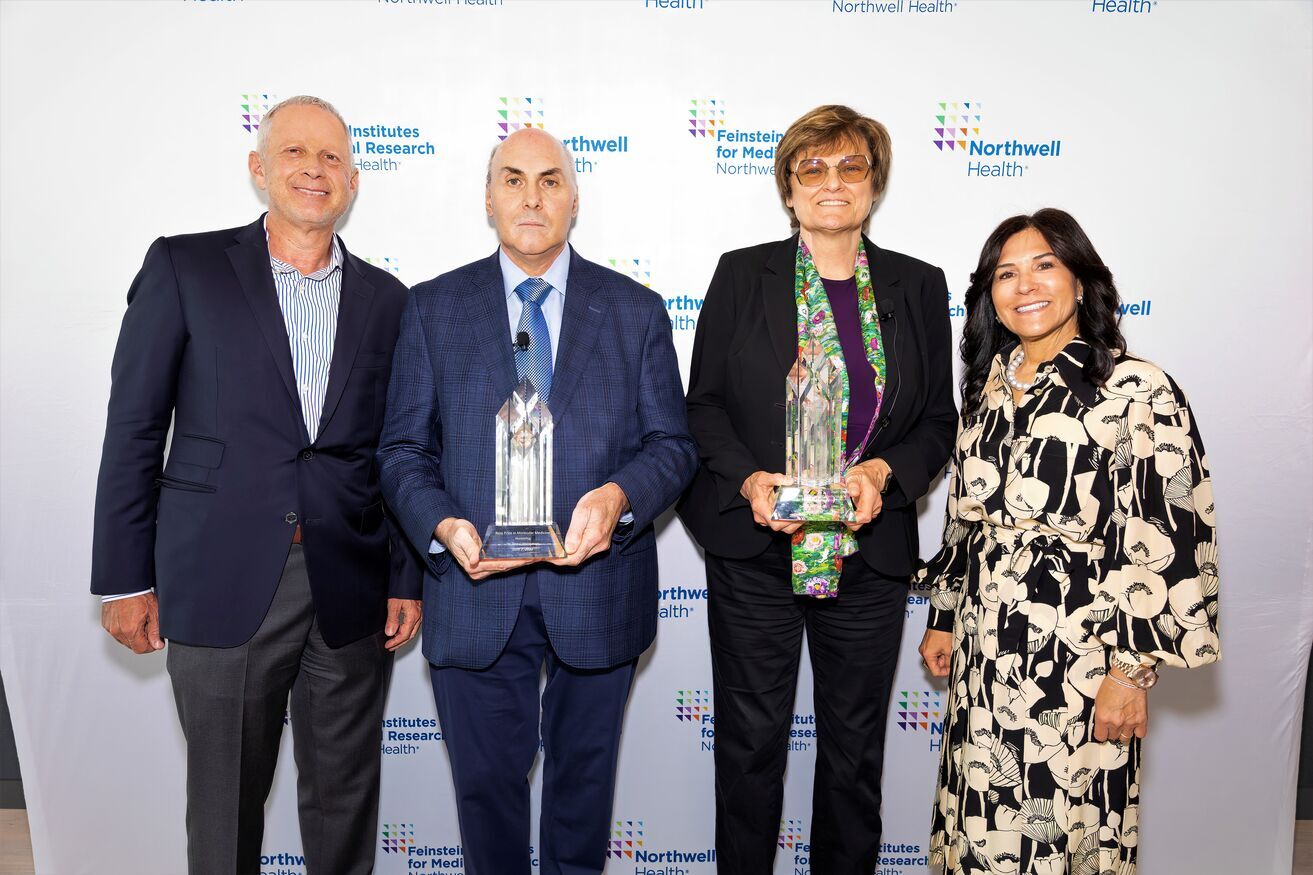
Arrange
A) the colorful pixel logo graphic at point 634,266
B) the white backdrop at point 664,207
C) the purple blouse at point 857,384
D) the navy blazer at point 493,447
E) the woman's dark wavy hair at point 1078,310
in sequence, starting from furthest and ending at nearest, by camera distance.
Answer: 1. the colorful pixel logo graphic at point 634,266
2. the white backdrop at point 664,207
3. the purple blouse at point 857,384
4. the navy blazer at point 493,447
5. the woman's dark wavy hair at point 1078,310

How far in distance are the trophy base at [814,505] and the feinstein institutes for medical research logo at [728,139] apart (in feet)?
4.36

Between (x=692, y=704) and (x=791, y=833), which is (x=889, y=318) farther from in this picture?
(x=791, y=833)

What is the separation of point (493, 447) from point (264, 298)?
70cm

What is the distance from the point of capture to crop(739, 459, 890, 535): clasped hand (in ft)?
6.39

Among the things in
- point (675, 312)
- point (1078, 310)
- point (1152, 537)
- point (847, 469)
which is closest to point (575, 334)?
point (847, 469)

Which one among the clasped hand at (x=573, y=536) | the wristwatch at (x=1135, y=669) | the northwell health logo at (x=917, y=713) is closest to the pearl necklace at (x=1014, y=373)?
the wristwatch at (x=1135, y=669)

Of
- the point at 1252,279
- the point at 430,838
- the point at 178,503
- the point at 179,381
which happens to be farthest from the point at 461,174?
the point at 1252,279

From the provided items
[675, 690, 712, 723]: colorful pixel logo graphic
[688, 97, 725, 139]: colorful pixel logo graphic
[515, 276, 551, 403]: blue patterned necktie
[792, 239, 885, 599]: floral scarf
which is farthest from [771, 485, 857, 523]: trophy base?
[688, 97, 725, 139]: colorful pixel logo graphic

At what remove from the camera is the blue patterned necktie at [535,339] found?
203 centimetres

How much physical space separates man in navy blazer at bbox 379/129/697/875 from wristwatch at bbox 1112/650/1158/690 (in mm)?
1050

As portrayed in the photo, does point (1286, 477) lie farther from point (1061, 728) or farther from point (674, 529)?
point (674, 529)

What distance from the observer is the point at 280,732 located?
215 cm

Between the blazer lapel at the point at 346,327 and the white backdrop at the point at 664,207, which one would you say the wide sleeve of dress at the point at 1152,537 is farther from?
the blazer lapel at the point at 346,327

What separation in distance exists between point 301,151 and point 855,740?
7.06 feet
